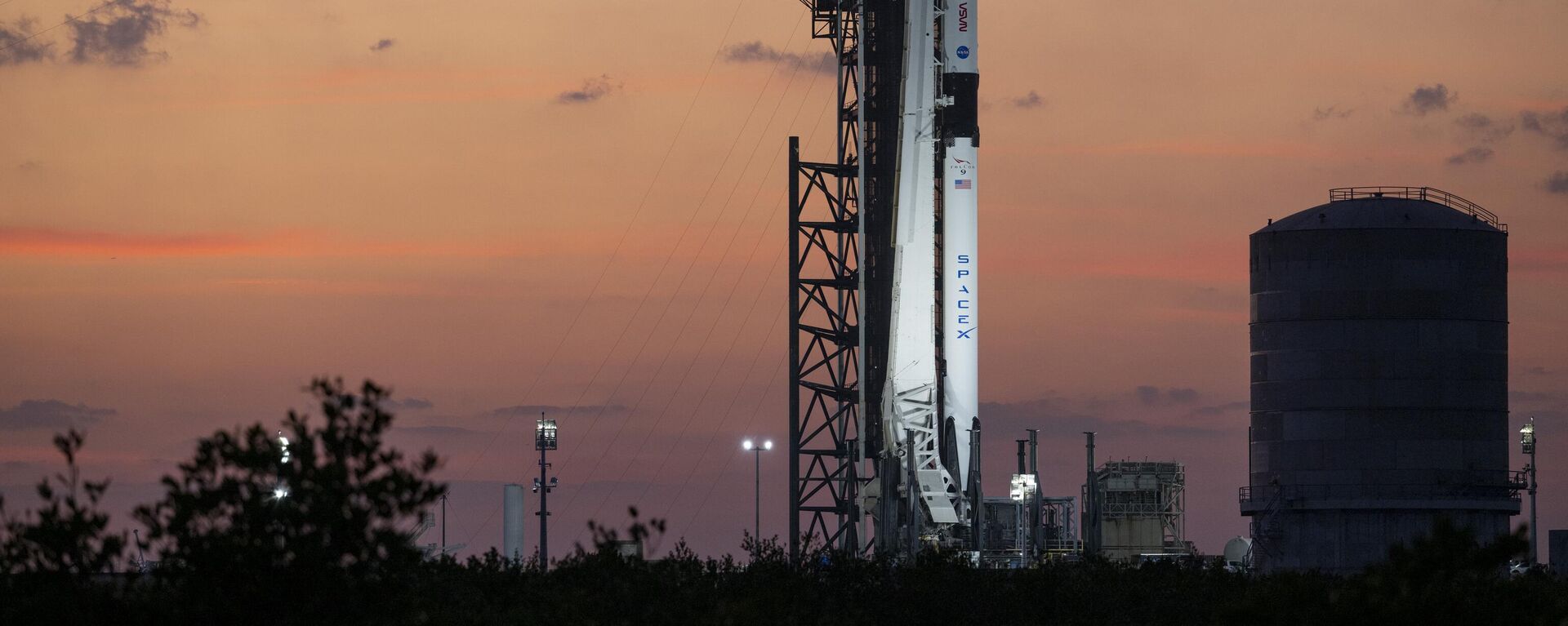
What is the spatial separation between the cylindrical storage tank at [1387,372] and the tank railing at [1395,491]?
0.05m

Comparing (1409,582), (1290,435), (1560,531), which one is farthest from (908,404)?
(1409,582)

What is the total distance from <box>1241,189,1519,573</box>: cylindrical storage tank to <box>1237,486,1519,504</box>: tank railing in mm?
46

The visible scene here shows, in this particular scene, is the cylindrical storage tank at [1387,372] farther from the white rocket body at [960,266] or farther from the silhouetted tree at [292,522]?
the silhouetted tree at [292,522]

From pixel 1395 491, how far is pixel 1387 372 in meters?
4.84

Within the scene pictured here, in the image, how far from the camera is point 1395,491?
8569 centimetres

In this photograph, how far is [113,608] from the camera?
26391 millimetres

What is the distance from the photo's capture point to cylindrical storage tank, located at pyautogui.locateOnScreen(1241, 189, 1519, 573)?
3356 inches

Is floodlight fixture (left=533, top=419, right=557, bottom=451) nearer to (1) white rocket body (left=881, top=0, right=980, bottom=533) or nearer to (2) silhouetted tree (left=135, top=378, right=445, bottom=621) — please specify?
(1) white rocket body (left=881, top=0, right=980, bottom=533)

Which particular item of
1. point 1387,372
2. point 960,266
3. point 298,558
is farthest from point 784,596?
point 1387,372

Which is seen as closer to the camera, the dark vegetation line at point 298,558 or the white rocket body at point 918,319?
the dark vegetation line at point 298,558

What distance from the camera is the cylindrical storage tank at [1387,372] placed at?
280ft

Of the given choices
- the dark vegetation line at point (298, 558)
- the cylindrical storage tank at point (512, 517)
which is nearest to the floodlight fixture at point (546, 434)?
the cylindrical storage tank at point (512, 517)

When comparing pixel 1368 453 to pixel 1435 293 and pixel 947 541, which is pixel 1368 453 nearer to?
pixel 1435 293

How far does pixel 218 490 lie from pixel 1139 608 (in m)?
35.6
